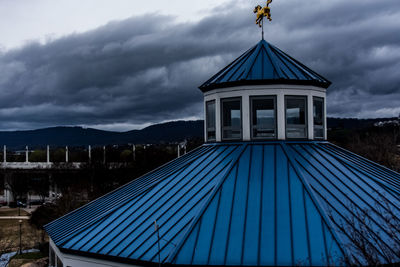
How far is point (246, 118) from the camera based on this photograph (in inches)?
691

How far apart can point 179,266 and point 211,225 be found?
5.59 feet

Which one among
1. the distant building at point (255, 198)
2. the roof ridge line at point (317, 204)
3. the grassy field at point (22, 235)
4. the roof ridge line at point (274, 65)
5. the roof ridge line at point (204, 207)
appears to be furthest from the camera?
the grassy field at point (22, 235)

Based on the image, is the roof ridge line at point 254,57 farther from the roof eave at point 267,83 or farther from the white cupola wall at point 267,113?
the white cupola wall at point 267,113

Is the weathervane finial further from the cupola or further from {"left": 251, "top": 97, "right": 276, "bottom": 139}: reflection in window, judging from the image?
{"left": 251, "top": 97, "right": 276, "bottom": 139}: reflection in window

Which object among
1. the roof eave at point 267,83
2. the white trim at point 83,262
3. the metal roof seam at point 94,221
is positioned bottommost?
the white trim at point 83,262

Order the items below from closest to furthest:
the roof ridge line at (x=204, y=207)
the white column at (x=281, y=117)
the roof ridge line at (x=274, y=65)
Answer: the roof ridge line at (x=204, y=207) → the white column at (x=281, y=117) → the roof ridge line at (x=274, y=65)

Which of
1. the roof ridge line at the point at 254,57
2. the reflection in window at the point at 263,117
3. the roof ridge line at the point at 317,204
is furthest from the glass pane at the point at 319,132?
the roof ridge line at the point at 254,57

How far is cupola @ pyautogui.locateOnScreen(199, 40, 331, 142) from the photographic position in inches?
692

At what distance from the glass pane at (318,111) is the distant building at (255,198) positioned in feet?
0.16

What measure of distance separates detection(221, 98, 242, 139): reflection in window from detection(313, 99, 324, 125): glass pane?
3577 millimetres

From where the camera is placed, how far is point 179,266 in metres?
11.8

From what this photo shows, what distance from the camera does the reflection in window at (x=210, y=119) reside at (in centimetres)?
1927

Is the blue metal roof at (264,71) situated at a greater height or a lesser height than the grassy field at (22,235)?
greater

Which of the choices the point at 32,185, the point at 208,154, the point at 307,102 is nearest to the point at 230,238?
the point at 208,154
